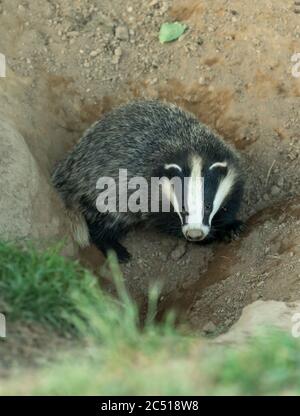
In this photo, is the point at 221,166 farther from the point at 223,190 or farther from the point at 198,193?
the point at 198,193

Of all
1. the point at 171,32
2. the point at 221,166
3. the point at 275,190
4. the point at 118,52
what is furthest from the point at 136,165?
the point at 171,32

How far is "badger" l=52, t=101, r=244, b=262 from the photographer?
6129 mm

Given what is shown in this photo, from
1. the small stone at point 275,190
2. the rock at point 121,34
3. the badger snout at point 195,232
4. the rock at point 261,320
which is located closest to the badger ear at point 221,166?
the badger snout at point 195,232

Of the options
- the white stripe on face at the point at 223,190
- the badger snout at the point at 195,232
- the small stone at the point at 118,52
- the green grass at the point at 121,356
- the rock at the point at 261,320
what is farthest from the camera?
the small stone at the point at 118,52

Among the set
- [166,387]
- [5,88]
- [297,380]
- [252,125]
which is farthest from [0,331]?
[252,125]

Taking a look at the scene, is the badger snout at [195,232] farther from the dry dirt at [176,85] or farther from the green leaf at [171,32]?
the green leaf at [171,32]

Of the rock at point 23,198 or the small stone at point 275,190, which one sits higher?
the small stone at point 275,190

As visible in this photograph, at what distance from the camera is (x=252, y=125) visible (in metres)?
6.67

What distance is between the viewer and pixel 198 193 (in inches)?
223

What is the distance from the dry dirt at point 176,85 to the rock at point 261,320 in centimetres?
96

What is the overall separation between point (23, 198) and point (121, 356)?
90.0 inches

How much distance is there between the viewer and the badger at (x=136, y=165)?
613 centimetres

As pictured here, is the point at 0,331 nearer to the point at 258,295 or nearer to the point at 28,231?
the point at 28,231
